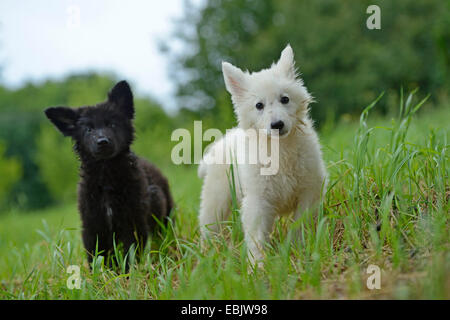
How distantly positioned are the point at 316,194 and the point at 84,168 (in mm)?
2372

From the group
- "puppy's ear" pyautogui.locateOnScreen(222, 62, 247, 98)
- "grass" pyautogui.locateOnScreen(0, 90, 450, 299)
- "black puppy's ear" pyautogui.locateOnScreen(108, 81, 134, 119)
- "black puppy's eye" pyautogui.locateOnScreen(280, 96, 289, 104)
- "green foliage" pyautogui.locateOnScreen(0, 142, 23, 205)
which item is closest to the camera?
"grass" pyautogui.locateOnScreen(0, 90, 450, 299)

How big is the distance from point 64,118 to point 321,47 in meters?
18.4

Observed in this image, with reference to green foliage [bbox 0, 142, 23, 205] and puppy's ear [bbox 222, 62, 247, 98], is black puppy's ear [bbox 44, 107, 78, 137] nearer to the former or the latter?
puppy's ear [bbox 222, 62, 247, 98]

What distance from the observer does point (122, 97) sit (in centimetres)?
489

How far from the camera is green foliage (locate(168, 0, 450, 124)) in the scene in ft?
A: 67.5

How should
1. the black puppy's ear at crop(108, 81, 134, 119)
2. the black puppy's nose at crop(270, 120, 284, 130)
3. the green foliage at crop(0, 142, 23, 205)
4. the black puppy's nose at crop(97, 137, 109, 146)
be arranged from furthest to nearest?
the green foliage at crop(0, 142, 23, 205) → the black puppy's ear at crop(108, 81, 134, 119) → the black puppy's nose at crop(97, 137, 109, 146) → the black puppy's nose at crop(270, 120, 284, 130)

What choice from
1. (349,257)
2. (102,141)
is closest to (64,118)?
(102,141)

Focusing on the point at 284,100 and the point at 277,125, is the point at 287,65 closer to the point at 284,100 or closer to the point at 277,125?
the point at 284,100

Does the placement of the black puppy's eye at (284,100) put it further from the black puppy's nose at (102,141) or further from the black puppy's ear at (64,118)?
the black puppy's ear at (64,118)

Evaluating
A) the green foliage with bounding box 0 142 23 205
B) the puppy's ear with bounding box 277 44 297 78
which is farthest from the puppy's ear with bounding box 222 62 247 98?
the green foliage with bounding box 0 142 23 205

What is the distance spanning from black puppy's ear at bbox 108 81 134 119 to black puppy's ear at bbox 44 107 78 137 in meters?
0.42

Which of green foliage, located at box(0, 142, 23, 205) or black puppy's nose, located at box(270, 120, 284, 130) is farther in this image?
green foliage, located at box(0, 142, 23, 205)
